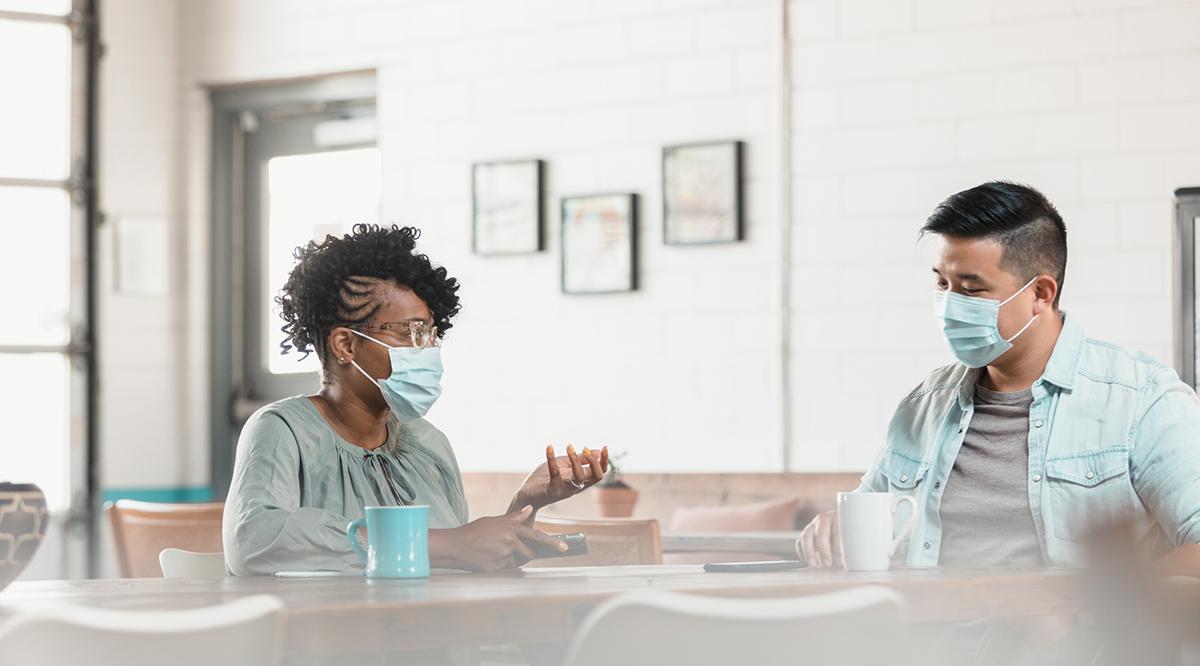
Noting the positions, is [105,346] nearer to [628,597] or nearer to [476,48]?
[476,48]

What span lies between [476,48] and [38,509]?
420 cm

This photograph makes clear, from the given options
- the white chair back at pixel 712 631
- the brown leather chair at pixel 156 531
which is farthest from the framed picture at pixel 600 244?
the white chair back at pixel 712 631

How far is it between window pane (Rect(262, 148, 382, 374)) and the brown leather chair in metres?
2.13

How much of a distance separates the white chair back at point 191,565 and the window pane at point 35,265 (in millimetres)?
3500

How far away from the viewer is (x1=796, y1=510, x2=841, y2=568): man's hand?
2227 mm

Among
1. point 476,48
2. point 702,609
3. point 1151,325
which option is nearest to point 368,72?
point 476,48

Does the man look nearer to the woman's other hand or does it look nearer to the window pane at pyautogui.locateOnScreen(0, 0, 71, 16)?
the woman's other hand

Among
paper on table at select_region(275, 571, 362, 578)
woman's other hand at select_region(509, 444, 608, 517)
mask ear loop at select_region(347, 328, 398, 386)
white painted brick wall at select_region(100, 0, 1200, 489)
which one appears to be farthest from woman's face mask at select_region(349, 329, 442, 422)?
white painted brick wall at select_region(100, 0, 1200, 489)

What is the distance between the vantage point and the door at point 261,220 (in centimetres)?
607

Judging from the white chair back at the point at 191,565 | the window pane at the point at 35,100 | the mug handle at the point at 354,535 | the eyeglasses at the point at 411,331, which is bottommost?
the white chair back at the point at 191,565

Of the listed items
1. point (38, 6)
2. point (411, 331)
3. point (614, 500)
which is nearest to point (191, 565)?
point (411, 331)

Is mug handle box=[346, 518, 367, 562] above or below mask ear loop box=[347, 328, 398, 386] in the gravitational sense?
below

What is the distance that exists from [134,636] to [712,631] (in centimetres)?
48

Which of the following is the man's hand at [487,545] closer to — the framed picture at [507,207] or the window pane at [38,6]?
the framed picture at [507,207]
